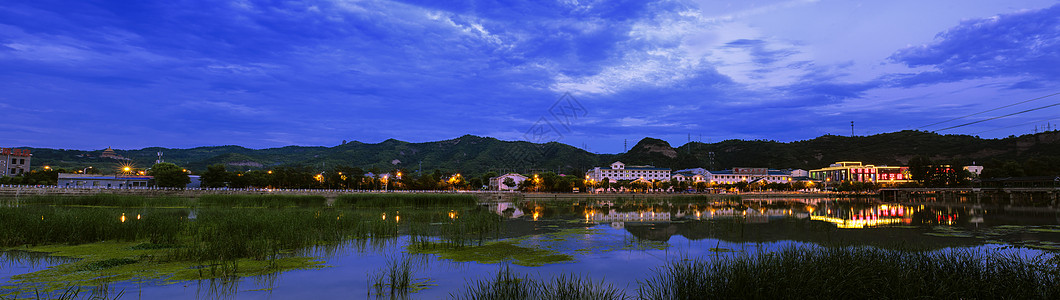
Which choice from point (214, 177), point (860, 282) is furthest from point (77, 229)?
point (214, 177)

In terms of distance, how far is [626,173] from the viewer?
493 ft

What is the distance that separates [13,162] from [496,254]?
123m

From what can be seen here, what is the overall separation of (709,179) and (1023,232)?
410 ft

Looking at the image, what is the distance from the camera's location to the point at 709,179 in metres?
143

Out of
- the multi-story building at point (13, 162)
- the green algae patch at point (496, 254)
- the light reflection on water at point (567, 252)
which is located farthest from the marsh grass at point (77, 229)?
the multi-story building at point (13, 162)

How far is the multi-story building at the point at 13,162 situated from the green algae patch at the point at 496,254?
114m

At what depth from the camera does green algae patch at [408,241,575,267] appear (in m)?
13.8

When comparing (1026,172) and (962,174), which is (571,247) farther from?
(1026,172)

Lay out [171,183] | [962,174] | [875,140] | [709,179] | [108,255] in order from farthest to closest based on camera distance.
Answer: [875,140]
[709,179]
[962,174]
[171,183]
[108,255]

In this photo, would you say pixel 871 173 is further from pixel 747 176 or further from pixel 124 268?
pixel 124 268

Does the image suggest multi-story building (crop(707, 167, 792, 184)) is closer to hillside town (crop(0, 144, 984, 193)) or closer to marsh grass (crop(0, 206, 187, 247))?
hillside town (crop(0, 144, 984, 193))

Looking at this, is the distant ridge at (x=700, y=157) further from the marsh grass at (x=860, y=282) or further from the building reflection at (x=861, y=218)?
the marsh grass at (x=860, y=282)

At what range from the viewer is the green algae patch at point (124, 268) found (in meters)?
9.97

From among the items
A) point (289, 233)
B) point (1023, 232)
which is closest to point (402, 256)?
point (289, 233)
